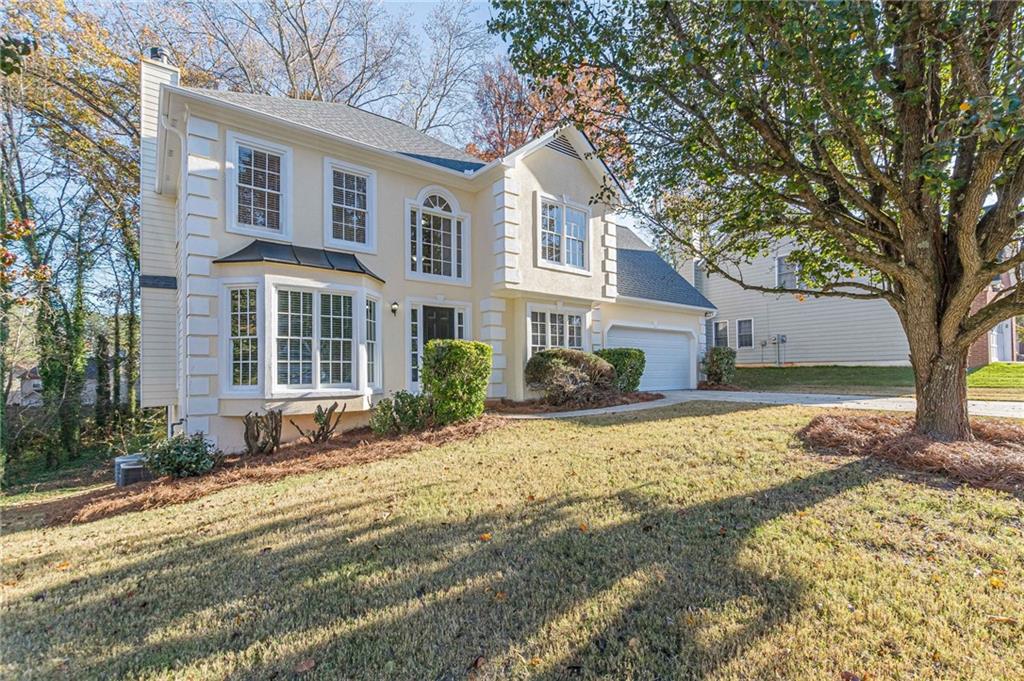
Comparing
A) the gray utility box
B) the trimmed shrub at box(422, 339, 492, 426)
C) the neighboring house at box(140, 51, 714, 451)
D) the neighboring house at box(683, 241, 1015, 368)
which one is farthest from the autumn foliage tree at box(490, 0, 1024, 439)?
the neighboring house at box(683, 241, 1015, 368)

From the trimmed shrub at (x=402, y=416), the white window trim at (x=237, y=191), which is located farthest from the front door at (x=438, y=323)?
the white window trim at (x=237, y=191)

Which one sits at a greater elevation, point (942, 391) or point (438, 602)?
point (942, 391)

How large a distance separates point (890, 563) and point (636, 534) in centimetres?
163

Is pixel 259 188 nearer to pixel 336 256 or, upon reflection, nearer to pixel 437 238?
pixel 336 256

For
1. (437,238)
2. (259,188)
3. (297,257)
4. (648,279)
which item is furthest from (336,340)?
(648,279)

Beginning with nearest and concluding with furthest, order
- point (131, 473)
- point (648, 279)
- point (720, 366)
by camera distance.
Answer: point (131, 473)
point (720, 366)
point (648, 279)

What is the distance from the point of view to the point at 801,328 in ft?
60.9

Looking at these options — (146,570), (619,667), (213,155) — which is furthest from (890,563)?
(213,155)

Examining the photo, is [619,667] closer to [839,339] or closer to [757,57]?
[757,57]

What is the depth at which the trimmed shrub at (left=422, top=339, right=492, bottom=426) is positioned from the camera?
8305mm

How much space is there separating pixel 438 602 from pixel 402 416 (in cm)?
560

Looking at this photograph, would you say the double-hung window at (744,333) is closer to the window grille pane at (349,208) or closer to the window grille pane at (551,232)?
the window grille pane at (551,232)

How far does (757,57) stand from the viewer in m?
4.84

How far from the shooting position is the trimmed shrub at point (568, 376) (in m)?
10.6
